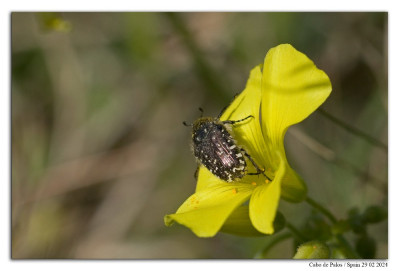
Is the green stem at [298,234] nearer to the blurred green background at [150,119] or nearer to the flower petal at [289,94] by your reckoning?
the flower petal at [289,94]

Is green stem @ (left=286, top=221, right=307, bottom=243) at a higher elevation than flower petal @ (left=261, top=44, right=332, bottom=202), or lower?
lower

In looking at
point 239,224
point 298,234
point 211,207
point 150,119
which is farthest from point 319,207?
point 150,119

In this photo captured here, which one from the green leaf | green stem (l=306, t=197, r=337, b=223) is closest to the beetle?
green stem (l=306, t=197, r=337, b=223)

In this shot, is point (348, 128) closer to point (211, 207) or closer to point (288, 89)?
point (288, 89)

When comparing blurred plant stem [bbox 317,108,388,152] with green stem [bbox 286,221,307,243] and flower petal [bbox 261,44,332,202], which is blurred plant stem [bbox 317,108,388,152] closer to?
flower petal [bbox 261,44,332,202]
